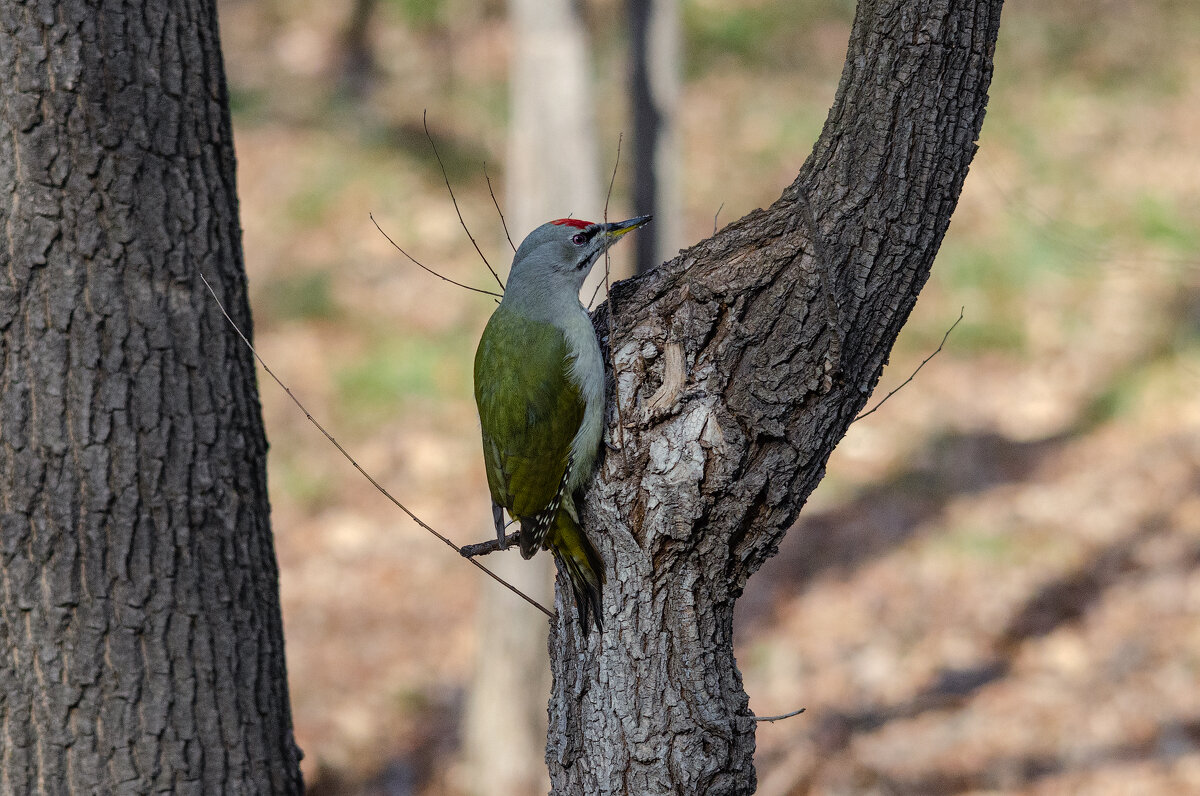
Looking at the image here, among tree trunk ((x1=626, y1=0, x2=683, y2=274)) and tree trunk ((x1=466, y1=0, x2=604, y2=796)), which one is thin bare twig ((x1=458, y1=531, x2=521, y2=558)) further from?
tree trunk ((x1=626, y1=0, x2=683, y2=274))

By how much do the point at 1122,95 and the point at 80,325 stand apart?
14.0 meters

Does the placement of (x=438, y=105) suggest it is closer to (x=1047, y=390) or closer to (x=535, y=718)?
(x=1047, y=390)

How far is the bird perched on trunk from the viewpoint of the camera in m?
2.81

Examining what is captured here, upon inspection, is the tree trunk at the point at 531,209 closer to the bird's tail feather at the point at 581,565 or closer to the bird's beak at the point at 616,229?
the bird's beak at the point at 616,229

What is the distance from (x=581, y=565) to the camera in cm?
273

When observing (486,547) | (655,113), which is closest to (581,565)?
(486,547)

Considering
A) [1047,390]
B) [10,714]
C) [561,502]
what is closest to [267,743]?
[10,714]

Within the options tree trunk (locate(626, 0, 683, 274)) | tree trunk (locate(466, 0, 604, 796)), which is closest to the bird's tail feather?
tree trunk (locate(466, 0, 604, 796))

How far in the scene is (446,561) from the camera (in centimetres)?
881

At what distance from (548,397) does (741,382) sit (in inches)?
28.7

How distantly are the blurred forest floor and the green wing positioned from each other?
5.69ft

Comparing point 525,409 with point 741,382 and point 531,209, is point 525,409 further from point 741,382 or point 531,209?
point 531,209

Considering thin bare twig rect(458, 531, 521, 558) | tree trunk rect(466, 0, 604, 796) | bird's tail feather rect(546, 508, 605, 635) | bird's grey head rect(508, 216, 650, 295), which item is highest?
tree trunk rect(466, 0, 604, 796)

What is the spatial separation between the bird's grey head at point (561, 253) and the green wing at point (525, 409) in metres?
0.14
